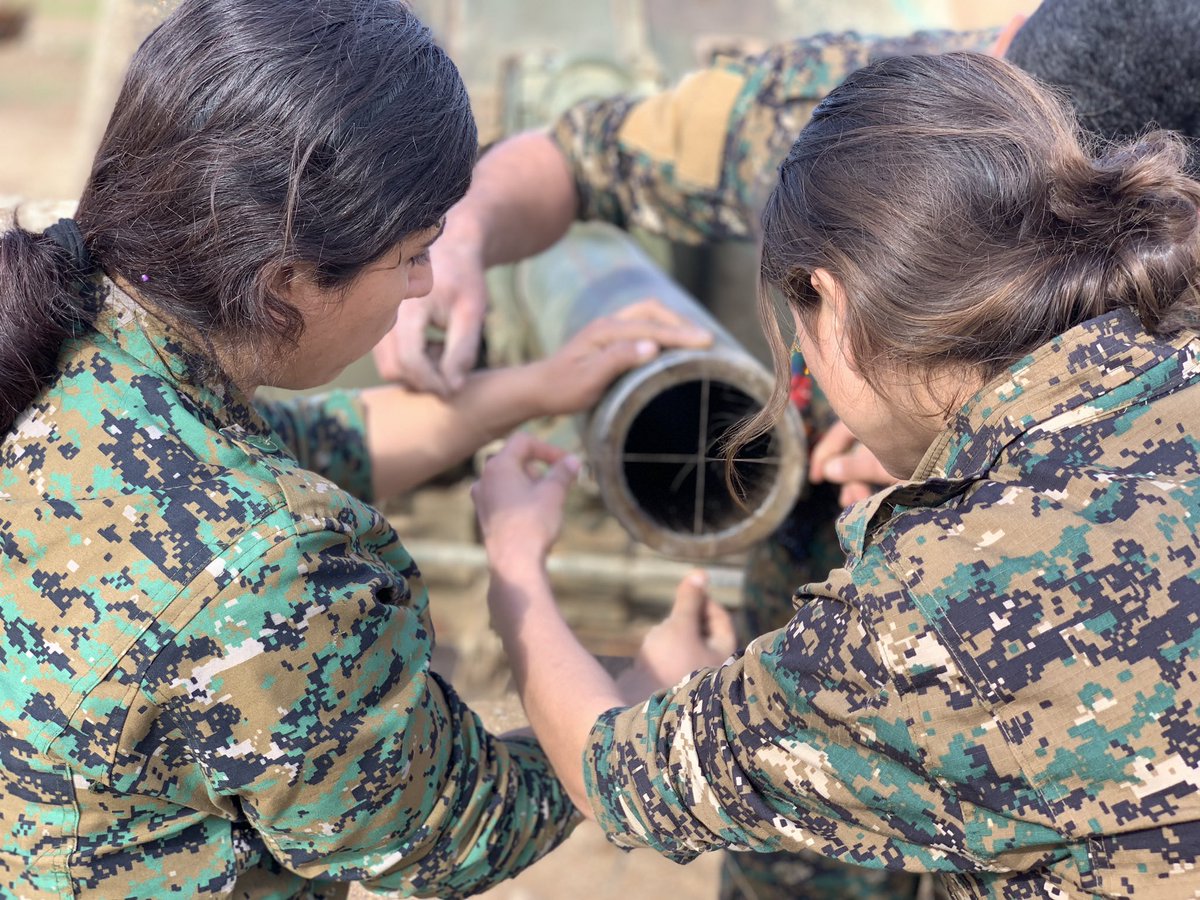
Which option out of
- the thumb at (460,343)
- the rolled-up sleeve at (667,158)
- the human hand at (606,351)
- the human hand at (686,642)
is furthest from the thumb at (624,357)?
the rolled-up sleeve at (667,158)

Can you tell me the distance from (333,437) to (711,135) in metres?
1.19

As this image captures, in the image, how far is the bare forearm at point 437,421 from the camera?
86.8 inches

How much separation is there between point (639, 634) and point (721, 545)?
198 cm

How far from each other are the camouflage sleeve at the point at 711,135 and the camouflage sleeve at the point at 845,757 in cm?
148

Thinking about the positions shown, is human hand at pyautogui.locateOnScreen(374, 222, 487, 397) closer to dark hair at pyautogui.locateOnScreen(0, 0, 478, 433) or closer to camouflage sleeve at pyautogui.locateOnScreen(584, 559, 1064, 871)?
dark hair at pyautogui.locateOnScreen(0, 0, 478, 433)

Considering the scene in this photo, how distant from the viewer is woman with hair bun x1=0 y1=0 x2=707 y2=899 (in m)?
1.28

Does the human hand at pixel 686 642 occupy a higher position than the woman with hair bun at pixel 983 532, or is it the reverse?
the woman with hair bun at pixel 983 532

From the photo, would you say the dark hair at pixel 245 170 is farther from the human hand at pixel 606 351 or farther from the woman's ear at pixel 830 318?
the human hand at pixel 606 351

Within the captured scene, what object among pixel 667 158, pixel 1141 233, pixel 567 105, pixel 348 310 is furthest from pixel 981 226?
pixel 567 105

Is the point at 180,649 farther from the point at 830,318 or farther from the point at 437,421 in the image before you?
the point at 437,421

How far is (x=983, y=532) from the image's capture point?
4.05 feet

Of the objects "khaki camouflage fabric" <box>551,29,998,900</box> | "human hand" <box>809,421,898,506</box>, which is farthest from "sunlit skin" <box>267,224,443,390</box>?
"khaki camouflage fabric" <box>551,29,998,900</box>

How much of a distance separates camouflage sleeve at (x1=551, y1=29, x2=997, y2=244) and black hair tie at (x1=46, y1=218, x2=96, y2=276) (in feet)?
5.14

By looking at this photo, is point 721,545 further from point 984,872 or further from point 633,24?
point 633,24
